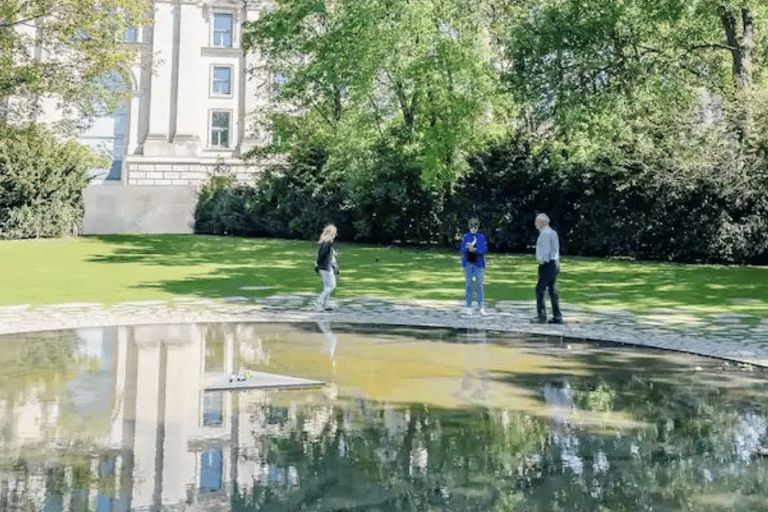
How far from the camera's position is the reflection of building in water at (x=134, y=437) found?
5.99 meters

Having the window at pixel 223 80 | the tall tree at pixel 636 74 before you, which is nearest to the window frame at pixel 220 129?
the window at pixel 223 80

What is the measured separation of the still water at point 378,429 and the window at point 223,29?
172 ft

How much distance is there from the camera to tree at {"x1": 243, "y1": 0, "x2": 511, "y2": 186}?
33.1 m

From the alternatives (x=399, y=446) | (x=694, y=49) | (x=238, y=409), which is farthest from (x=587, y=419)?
(x=694, y=49)

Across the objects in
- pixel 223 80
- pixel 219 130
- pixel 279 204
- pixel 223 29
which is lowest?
pixel 279 204

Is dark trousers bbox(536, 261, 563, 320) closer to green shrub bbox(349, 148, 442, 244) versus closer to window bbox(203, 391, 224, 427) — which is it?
window bbox(203, 391, 224, 427)

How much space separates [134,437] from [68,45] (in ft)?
90.2

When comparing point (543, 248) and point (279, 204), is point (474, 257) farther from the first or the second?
point (279, 204)

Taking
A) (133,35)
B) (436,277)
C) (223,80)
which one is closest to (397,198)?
(436,277)

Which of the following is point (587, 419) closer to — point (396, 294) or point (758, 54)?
point (396, 294)

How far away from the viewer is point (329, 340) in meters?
12.9

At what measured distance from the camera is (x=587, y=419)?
8.30 metres

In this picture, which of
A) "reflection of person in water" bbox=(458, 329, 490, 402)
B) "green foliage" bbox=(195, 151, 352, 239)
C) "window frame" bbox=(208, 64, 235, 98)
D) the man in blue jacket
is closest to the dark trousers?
the man in blue jacket

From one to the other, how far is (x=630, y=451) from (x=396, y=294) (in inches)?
476
